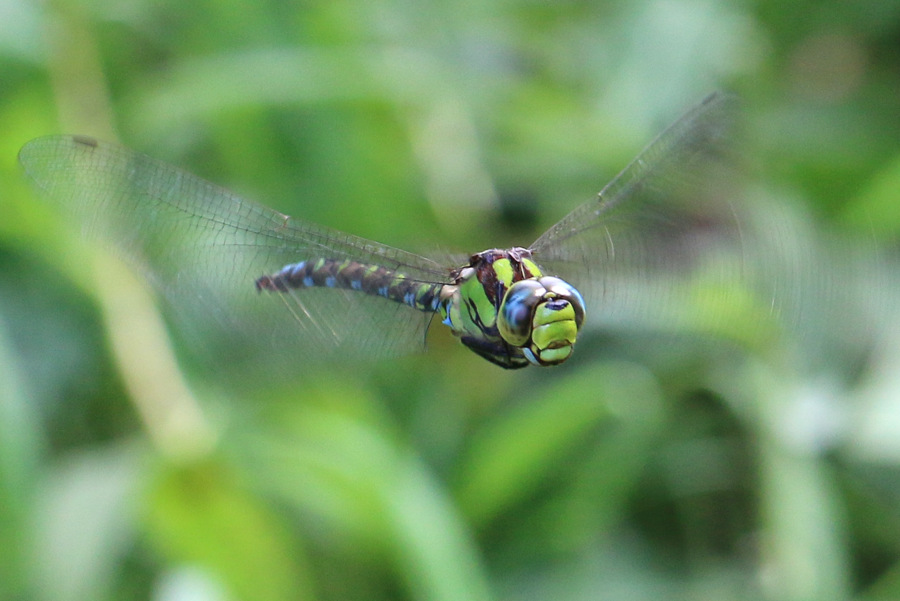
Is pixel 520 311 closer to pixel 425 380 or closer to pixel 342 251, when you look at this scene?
pixel 342 251

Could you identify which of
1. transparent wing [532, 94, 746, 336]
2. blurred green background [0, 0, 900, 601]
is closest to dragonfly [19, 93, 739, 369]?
transparent wing [532, 94, 746, 336]

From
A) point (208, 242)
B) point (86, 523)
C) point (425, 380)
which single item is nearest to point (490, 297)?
point (208, 242)

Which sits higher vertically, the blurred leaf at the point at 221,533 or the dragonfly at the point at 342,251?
the dragonfly at the point at 342,251

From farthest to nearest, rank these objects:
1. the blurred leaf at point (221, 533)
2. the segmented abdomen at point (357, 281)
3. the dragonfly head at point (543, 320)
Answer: the blurred leaf at point (221, 533), the segmented abdomen at point (357, 281), the dragonfly head at point (543, 320)

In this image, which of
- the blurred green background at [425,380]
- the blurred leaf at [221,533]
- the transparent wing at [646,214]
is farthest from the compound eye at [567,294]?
the blurred leaf at [221,533]

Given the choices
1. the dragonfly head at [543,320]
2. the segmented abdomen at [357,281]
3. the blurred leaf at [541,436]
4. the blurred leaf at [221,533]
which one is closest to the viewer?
the dragonfly head at [543,320]

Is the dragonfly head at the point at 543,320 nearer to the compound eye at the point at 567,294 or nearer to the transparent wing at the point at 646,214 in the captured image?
the compound eye at the point at 567,294

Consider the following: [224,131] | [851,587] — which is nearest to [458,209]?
[224,131]

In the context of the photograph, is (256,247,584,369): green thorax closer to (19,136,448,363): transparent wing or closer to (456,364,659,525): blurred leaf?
(19,136,448,363): transparent wing
